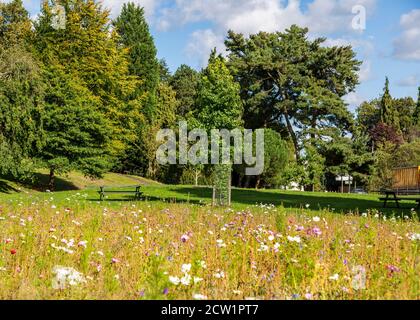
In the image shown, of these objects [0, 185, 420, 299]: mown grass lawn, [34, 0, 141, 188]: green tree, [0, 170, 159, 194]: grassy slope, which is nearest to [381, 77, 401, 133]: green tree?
[0, 170, 159, 194]: grassy slope

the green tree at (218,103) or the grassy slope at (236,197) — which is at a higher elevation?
the green tree at (218,103)

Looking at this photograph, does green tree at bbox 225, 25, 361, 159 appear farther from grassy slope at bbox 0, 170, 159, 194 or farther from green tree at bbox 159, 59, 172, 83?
green tree at bbox 159, 59, 172, 83

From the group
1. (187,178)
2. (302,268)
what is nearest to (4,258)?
(302,268)

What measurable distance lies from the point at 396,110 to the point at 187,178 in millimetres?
39520

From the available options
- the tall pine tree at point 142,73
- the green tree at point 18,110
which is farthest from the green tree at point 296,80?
the green tree at point 18,110

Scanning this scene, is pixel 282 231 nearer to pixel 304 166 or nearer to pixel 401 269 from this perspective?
pixel 401 269

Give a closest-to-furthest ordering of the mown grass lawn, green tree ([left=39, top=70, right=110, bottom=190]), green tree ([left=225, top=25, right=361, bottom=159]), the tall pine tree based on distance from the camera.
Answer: the mown grass lawn < green tree ([left=39, top=70, right=110, bottom=190]) < green tree ([left=225, top=25, right=361, bottom=159]) < the tall pine tree

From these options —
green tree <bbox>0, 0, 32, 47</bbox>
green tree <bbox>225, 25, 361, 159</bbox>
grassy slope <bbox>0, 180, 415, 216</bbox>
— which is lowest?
grassy slope <bbox>0, 180, 415, 216</bbox>

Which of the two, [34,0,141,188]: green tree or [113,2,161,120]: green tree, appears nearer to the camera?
[34,0,141,188]: green tree

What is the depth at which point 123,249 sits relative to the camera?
6418 millimetres

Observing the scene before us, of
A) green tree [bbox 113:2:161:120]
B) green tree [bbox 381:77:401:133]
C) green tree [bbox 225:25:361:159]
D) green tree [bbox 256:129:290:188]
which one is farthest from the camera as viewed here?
green tree [bbox 381:77:401:133]

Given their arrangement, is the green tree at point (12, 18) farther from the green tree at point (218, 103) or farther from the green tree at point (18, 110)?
the green tree at point (218, 103)

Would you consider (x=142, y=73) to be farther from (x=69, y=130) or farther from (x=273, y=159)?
(x=69, y=130)

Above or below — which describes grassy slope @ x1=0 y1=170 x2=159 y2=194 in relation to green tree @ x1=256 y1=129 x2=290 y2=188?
below
